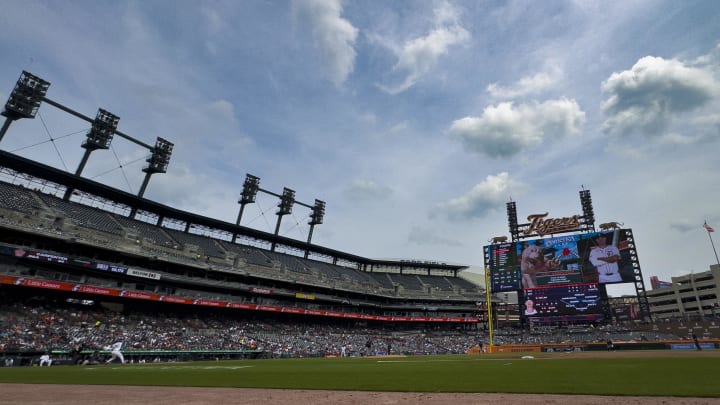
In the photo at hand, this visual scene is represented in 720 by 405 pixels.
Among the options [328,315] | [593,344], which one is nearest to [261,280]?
[328,315]

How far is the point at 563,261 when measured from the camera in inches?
2549

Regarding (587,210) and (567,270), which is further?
(587,210)

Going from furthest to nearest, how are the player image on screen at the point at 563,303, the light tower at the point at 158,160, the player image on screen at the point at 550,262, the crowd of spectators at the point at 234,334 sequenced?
the player image on screen at the point at 550,262
the player image on screen at the point at 563,303
the light tower at the point at 158,160
the crowd of spectators at the point at 234,334

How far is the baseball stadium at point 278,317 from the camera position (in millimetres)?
12219

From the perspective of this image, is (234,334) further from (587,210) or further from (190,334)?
(587,210)

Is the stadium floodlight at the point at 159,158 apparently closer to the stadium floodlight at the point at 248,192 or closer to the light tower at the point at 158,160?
the light tower at the point at 158,160

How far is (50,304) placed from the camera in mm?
38938

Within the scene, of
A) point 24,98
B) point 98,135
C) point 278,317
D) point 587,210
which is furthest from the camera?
→ point 587,210

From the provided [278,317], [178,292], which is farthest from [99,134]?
[278,317]

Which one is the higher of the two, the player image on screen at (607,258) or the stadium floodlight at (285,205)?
the stadium floodlight at (285,205)

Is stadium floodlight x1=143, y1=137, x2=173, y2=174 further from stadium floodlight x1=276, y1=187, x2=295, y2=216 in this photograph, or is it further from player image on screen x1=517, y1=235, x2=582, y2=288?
player image on screen x1=517, y1=235, x2=582, y2=288

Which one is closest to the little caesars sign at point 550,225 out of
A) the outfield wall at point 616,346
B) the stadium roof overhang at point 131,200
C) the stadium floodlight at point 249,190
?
the outfield wall at point 616,346

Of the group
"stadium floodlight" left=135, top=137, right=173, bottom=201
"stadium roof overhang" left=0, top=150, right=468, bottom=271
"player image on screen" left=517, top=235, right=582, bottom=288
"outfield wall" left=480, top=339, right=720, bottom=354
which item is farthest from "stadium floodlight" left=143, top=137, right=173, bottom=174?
"player image on screen" left=517, top=235, right=582, bottom=288

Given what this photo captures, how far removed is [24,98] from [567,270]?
79.1 meters
